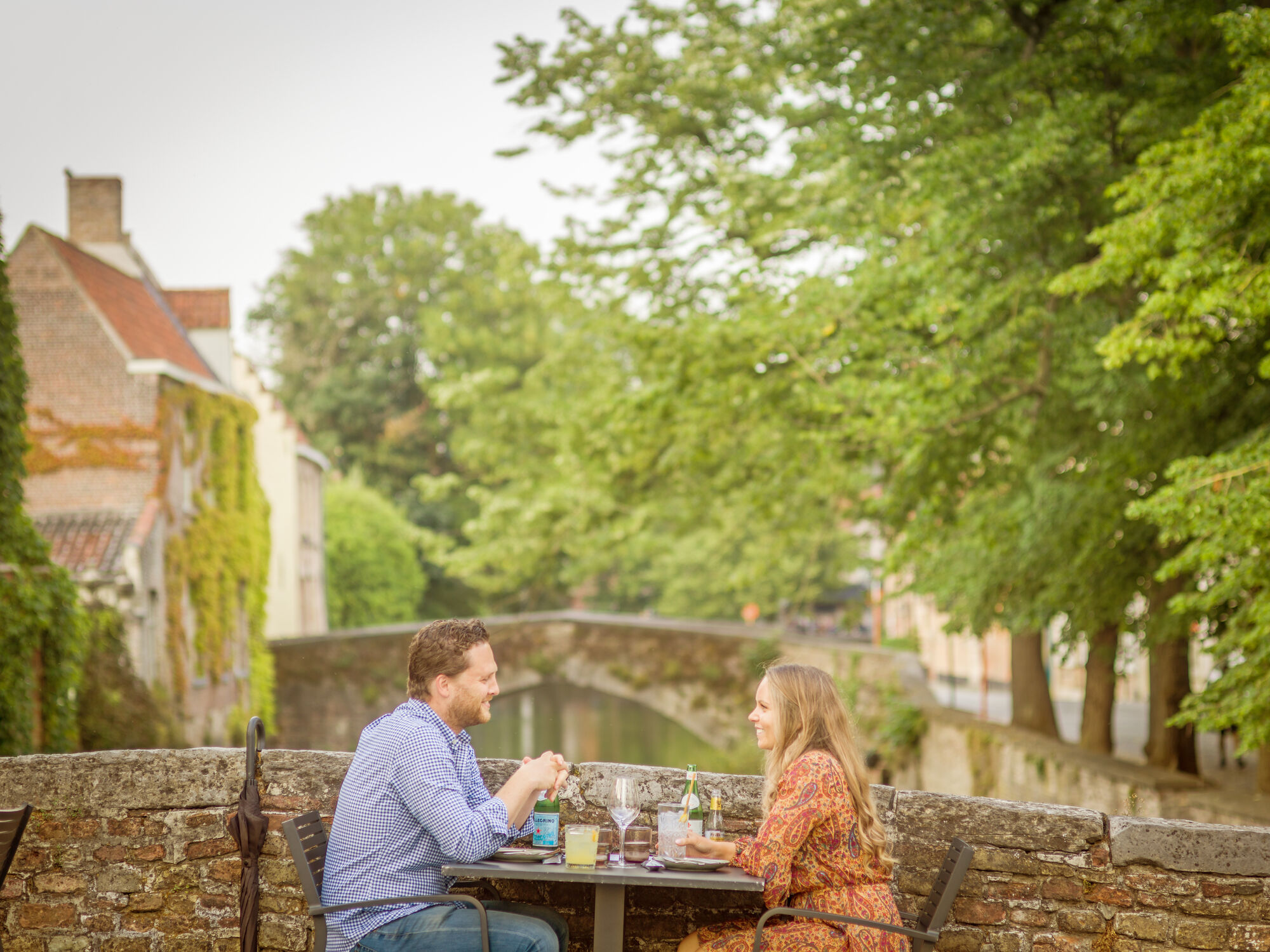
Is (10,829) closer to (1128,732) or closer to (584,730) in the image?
(1128,732)

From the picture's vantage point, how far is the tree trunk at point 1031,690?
1410 cm

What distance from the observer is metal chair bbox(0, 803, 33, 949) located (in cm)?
371

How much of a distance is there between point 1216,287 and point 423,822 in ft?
16.2

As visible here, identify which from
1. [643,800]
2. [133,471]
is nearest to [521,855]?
[643,800]

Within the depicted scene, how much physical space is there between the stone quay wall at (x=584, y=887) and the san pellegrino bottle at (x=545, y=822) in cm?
51

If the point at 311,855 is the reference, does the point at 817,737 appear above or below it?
above

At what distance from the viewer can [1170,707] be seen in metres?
11.2

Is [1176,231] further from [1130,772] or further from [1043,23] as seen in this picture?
[1130,772]

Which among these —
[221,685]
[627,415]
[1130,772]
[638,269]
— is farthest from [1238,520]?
[221,685]

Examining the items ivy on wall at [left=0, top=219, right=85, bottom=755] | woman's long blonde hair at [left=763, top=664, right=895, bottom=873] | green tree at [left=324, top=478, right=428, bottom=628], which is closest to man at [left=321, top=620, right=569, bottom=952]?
woman's long blonde hair at [left=763, top=664, right=895, bottom=873]

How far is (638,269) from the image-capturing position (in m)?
12.7

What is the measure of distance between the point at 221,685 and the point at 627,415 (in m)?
11.5

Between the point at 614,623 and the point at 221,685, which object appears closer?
the point at 221,685

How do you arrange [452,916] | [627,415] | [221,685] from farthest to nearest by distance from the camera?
[221,685] → [627,415] → [452,916]
